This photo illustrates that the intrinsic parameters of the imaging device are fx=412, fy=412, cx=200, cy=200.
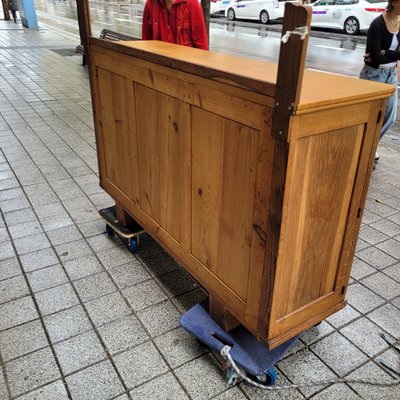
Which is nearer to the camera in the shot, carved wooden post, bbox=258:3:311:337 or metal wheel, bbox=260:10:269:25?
carved wooden post, bbox=258:3:311:337

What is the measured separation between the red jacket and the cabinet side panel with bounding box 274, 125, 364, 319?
2.34m

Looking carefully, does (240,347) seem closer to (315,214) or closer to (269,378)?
(269,378)

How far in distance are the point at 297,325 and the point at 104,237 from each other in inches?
75.3

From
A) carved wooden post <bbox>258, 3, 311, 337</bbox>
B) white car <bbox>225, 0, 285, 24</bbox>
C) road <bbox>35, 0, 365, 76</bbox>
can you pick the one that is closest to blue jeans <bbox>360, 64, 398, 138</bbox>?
carved wooden post <bbox>258, 3, 311, 337</bbox>

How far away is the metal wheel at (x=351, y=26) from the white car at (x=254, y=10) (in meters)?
3.96

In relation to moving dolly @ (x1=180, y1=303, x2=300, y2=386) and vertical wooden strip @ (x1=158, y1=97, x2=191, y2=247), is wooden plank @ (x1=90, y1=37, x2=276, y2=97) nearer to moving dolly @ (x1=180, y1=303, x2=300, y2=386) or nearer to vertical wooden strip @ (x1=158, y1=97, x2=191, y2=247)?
vertical wooden strip @ (x1=158, y1=97, x2=191, y2=247)

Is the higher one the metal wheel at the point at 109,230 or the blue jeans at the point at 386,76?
the blue jeans at the point at 386,76

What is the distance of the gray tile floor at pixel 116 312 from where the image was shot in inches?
82.7

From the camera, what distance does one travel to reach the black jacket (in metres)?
4.06

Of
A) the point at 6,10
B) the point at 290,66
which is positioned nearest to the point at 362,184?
the point at 290,66

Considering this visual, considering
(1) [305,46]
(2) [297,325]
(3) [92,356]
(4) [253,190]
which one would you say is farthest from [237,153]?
(3) [92,356]

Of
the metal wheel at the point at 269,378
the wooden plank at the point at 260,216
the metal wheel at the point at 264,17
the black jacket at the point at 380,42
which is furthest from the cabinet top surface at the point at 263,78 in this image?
the metal wheel at the point at 264,17

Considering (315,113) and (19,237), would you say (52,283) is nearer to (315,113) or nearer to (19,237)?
(19,237)

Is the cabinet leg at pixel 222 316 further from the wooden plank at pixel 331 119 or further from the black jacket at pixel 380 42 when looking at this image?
the black jacket at pixel 380 42
